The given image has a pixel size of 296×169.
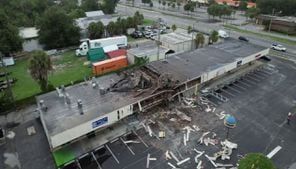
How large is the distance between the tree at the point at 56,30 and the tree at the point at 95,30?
3237 millimetres

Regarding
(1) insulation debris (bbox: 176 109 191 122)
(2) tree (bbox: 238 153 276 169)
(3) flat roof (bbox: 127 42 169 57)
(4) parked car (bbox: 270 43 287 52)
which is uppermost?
(3) flat roof (bbox: 127 42 169 57)

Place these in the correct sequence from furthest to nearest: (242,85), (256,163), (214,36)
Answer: (214,36) → (242,85) → (256,163)

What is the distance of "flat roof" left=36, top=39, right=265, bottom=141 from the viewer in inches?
856

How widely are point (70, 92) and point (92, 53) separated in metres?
17.0

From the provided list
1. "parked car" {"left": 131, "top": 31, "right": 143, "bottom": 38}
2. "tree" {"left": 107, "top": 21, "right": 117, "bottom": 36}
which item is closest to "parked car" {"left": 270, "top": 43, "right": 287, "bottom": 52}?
"parked car" {"left": 131, "top": 31, "right": 143, "bottom": 38}

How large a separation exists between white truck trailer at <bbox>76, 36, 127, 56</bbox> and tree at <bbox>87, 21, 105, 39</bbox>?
6967 mm

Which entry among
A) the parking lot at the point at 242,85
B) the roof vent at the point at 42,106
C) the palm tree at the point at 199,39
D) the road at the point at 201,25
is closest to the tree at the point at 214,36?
the palm tree at the point at 199,39

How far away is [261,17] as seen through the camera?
214 ft

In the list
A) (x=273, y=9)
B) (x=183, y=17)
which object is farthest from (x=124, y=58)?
(x=273, y=9)

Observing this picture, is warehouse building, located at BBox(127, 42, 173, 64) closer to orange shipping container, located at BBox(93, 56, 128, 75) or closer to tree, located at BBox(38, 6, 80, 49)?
orange shipping container, located at BBox(93, 56, 128, 75)

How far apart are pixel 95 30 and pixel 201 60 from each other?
1150 inches

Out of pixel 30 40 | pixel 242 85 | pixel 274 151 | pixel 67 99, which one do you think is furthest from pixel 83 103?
pixel 30 40

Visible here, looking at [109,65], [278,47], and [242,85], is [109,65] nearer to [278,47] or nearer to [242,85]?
Result: [242,85]

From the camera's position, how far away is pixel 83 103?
2417 centimetres
